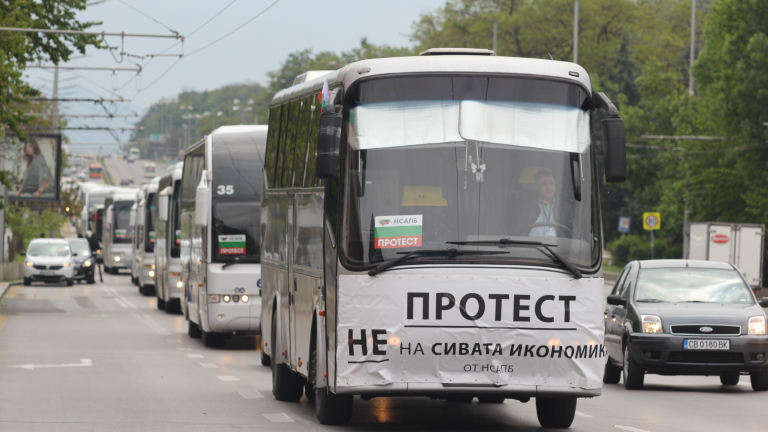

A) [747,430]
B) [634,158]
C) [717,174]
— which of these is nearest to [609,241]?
[634,158]

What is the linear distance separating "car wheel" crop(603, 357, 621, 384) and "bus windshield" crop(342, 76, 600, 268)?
7.17 m

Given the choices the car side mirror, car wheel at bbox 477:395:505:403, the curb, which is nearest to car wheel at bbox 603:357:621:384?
the car side mirror

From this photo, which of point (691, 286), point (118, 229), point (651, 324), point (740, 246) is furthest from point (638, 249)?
point (651, 324)

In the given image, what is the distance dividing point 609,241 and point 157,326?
5577 centimetres

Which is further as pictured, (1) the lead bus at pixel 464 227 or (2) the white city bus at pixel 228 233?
(2) the white city bus at pixel 228 233

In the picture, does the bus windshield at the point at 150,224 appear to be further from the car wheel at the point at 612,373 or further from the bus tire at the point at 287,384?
the bus tire at the point at 287,384

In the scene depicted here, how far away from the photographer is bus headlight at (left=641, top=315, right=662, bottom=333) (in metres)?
16.5

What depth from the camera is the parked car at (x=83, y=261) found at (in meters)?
52.9

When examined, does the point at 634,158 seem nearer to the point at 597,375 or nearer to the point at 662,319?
the point at 662,319

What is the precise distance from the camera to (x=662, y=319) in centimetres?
1658

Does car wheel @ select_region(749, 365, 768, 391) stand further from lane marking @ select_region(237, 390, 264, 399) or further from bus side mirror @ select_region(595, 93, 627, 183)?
bus side mirror @ select_region(595, 93, 627, 183)

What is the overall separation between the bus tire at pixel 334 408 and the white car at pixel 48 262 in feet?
126

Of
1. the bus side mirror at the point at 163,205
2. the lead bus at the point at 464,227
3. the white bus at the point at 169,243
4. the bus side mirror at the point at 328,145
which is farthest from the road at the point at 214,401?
the bus side mirror at the point at 163,205

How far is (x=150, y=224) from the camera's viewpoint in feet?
146
